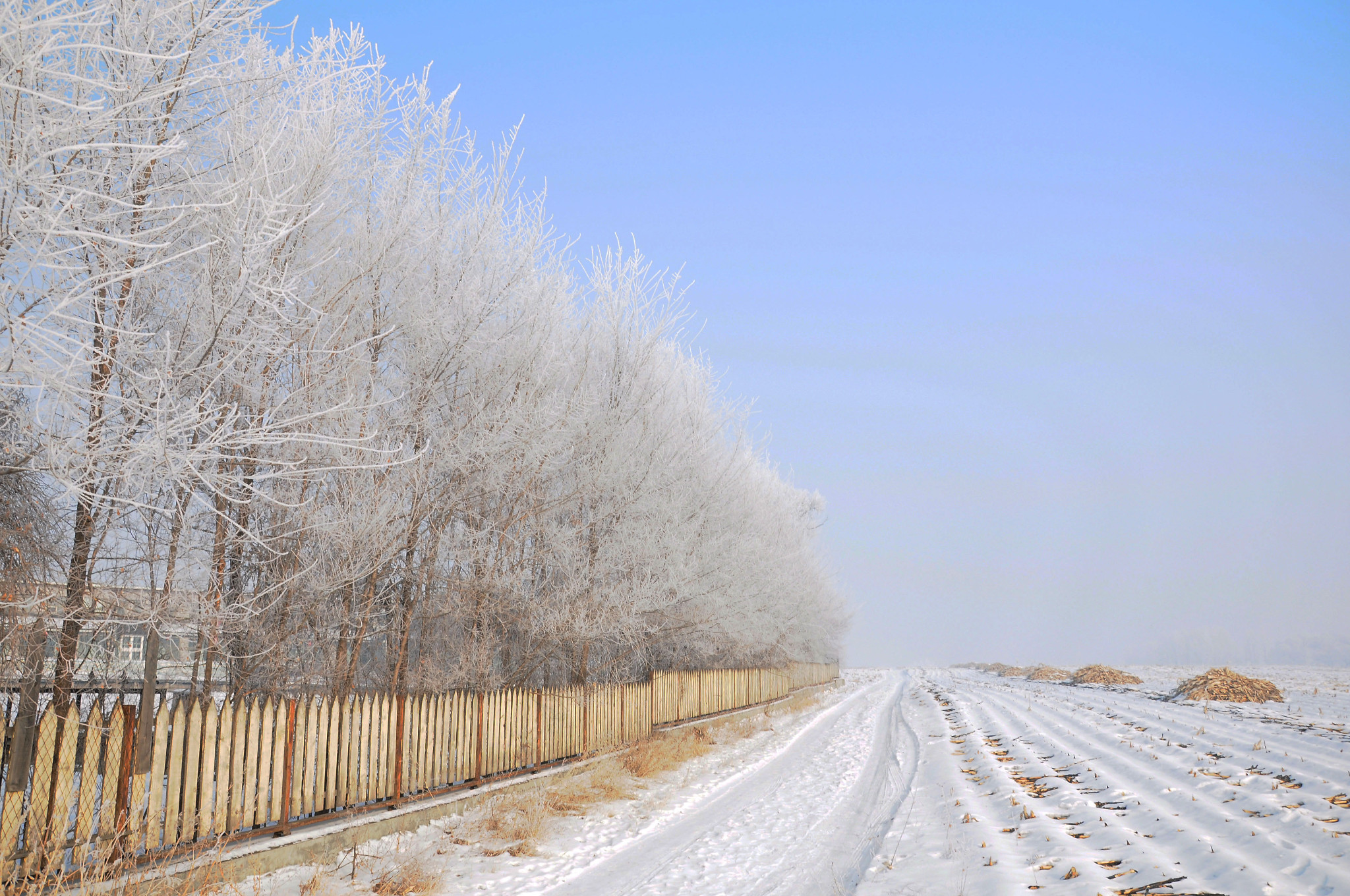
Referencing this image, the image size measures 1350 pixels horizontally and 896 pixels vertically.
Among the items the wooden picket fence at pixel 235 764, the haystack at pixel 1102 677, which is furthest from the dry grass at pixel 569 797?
the haystack at pixel 1102 677

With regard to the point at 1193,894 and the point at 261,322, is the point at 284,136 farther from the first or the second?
the point at 1193,894

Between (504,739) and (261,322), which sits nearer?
(261,322)

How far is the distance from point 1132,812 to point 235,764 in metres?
9.07

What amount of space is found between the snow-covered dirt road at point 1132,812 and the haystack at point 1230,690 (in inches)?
234

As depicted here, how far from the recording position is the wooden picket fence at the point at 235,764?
16.9 ft

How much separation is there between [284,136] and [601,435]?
803 cm

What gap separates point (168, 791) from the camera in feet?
19.5

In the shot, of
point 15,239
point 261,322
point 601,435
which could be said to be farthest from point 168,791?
point 601,435

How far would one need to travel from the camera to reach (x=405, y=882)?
664 cm

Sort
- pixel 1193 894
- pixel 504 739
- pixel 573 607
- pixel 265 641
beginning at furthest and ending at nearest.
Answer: pixel 573 607, pixel 504 739, pixel 265 641, pixel 1193 894

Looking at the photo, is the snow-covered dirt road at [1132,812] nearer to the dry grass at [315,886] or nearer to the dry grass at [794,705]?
the dry grass at [315,886]

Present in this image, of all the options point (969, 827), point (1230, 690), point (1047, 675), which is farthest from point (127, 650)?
point (1047, 675)

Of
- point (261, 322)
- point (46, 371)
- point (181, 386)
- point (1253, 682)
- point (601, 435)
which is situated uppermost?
point (601, 435)

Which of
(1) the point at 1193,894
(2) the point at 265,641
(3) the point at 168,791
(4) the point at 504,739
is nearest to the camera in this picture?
(1) the point at 1193,894
